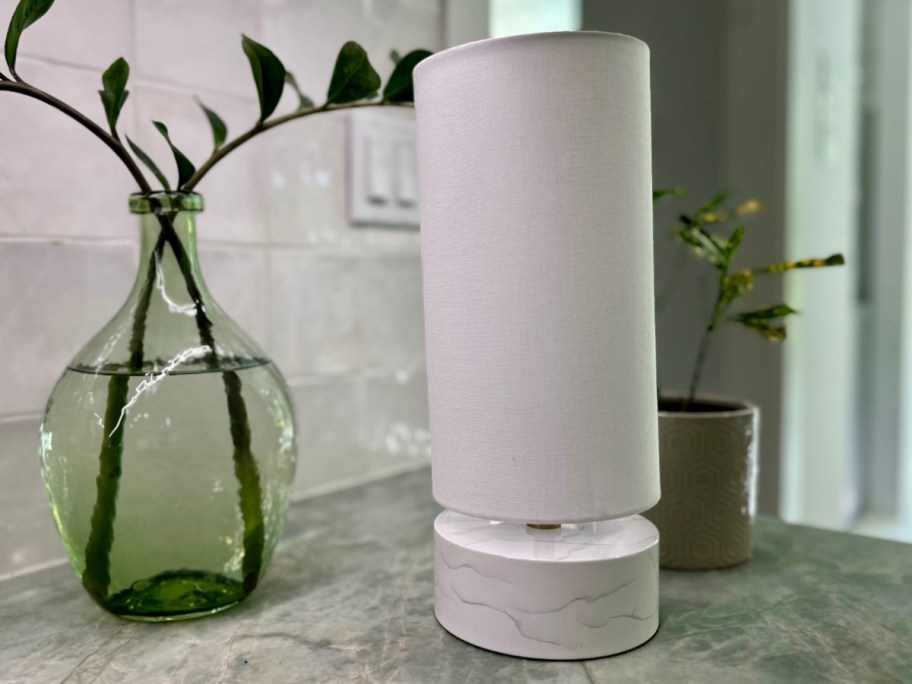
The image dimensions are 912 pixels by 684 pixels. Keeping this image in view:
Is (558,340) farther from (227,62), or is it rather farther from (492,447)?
(227,62)

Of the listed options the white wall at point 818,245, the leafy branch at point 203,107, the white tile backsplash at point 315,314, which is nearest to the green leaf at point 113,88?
the leafy branch at point 203,107

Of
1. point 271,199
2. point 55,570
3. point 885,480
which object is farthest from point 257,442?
point 885,480

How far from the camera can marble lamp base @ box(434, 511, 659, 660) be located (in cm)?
47

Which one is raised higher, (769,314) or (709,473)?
(769,314)

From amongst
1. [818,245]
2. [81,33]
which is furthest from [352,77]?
[818,245]

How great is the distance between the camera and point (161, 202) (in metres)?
0.54

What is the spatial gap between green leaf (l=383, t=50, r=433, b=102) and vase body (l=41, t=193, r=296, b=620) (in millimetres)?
181

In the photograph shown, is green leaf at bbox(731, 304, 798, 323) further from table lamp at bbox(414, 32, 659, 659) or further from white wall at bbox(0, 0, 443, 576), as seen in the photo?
white wall at bbox(0, 0, 443, 576)

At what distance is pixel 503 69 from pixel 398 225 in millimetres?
560

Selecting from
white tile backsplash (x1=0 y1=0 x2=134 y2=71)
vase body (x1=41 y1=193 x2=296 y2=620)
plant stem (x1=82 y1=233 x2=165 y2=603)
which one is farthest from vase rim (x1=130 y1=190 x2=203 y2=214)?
white tile backsplash (x1=0 y1=0 x2=134 y2=71)

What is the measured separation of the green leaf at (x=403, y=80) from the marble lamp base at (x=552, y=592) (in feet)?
1.14

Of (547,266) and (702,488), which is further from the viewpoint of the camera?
(702,488)

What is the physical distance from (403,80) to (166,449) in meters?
0.33

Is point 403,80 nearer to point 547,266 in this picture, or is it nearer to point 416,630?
point 547,266
